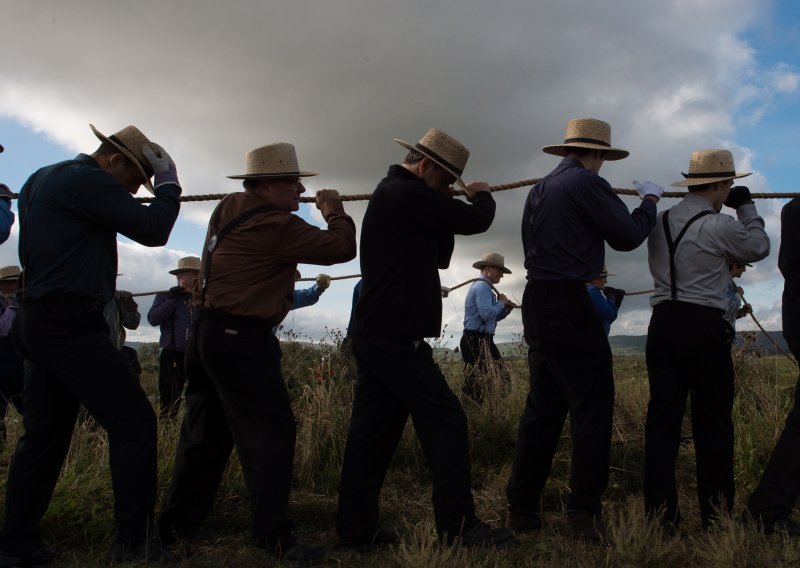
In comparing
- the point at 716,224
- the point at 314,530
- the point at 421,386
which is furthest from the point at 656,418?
the point at 314,530

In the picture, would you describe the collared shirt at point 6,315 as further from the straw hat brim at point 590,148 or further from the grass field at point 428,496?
the straw hat brim at point 590,148

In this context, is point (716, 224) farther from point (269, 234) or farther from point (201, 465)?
point (201, 465)

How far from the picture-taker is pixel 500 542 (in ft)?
12.7

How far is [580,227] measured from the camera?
4.18 m

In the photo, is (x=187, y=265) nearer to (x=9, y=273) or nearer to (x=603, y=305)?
(x=9, y=273)

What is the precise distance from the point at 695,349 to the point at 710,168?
1107 mm

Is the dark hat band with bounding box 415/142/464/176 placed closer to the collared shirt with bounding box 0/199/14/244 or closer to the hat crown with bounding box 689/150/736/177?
the hat crown with bounding box 689/150/736/177

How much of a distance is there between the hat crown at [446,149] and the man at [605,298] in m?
2.94

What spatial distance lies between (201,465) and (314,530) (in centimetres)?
85

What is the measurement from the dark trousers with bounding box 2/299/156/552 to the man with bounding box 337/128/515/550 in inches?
42.3

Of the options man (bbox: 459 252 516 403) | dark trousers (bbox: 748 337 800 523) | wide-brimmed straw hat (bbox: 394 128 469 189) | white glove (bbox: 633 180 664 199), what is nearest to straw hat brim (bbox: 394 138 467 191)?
wide-brimmed straw hat (bbox: 394 128 469 189)

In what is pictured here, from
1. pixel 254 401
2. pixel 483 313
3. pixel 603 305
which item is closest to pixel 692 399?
pixel 254 401

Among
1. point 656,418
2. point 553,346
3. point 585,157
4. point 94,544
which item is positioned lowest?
point 94,544

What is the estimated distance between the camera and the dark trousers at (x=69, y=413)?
3.59 meters
